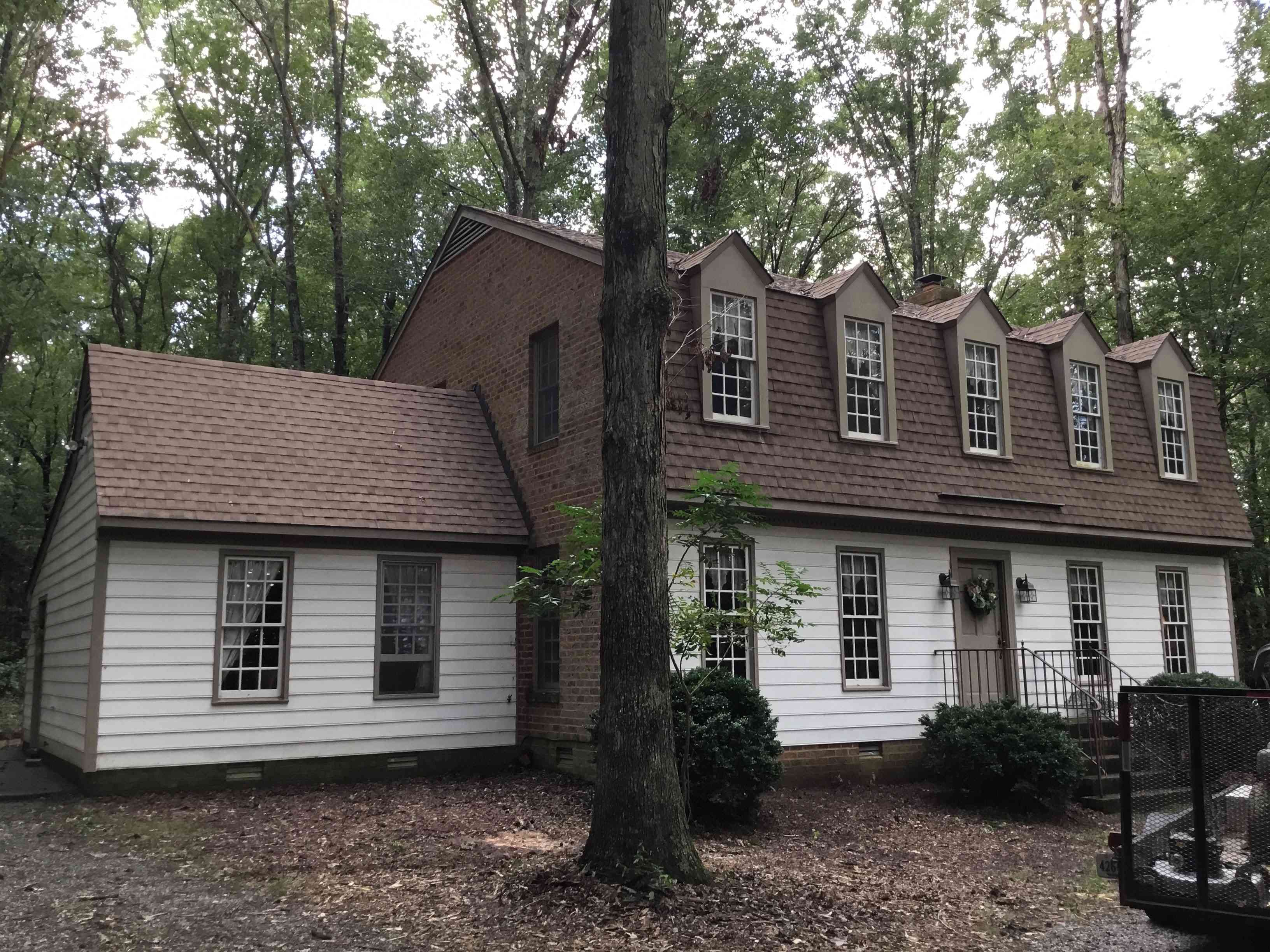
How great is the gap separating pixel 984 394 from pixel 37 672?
47.7 feet

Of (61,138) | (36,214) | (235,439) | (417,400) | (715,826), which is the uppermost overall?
(61,138)

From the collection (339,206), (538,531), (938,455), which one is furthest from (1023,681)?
(339,206)

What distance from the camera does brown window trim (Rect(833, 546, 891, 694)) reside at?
43.1 feet

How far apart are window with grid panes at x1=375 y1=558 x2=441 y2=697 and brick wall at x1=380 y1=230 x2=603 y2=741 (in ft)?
3.98

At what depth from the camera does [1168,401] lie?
56.2 feet

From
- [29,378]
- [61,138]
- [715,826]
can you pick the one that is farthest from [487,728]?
[29,378]

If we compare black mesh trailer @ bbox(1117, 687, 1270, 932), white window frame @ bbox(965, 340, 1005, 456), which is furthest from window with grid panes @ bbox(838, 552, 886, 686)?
black mesh trailer @ bbox(1117, 687, 1270, 932)

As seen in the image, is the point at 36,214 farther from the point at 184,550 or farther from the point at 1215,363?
the point at 1215,363

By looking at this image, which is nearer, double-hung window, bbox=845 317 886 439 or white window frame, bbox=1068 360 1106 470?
double-hung window, bbox=845 317 886 439

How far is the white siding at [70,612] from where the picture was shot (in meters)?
12.2

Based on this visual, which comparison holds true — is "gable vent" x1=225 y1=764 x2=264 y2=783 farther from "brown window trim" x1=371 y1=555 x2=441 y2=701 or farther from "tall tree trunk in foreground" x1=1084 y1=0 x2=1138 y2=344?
"tall tree trunk in foreground" x1=1084 y1=0 x2=1138 y2=344

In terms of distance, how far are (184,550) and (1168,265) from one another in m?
19.6

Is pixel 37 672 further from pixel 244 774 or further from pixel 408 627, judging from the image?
pixel 408 627

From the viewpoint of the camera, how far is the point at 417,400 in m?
15.0
